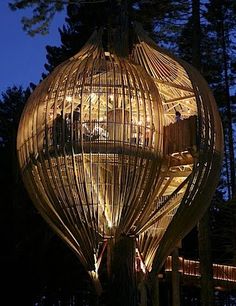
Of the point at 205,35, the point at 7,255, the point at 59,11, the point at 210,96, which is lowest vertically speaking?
the point at 7,255

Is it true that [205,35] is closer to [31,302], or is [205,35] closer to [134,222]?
[31,302]

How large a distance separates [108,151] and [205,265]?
5606 millimetres

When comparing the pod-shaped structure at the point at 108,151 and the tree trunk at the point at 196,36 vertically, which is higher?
the tree trunk at the point at 196,36

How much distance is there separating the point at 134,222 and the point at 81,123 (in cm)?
155

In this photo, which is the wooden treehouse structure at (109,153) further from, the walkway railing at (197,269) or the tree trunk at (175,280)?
the walkway railing at (197,269)

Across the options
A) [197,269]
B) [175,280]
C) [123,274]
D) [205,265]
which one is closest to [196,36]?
[205,265]

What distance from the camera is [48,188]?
338 inches

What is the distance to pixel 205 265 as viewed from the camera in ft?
42.8

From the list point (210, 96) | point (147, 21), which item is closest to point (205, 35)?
point (147, 21)

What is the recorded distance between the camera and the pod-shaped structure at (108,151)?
841 cm

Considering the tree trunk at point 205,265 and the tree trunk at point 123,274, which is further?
the tree trunk at point 205,265

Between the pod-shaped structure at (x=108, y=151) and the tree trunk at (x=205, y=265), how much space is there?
4.11m

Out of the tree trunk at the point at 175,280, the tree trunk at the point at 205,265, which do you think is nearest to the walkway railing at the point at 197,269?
the tree trunk at the point at 175,280

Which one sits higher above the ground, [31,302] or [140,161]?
[140,161]
